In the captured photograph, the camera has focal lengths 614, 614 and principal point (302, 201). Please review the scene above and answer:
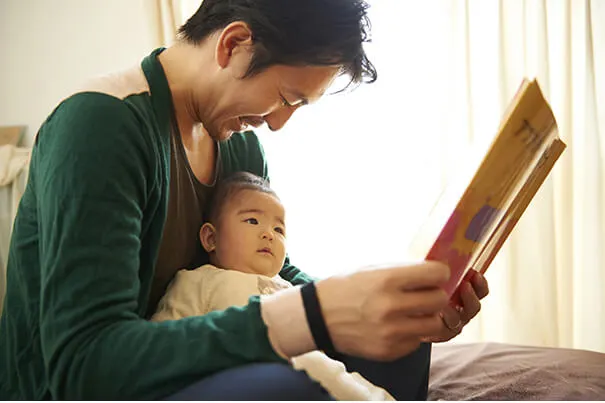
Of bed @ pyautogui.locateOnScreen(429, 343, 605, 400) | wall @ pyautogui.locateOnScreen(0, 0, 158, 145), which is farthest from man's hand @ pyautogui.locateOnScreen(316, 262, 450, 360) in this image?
wall @ pyautogui.locateOnScreen(0, 0, 158, 145)

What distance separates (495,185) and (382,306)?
20 centimetres

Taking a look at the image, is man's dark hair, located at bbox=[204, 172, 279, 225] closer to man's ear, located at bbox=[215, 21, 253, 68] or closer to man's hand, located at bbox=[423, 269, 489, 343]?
man's ear, located at bbox=[215, 21, 253, 68]

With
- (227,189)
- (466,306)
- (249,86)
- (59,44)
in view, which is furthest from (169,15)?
(466,306)

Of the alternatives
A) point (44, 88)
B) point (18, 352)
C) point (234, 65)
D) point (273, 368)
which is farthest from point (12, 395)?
point (44, 88)

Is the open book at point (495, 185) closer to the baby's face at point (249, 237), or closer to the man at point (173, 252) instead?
the man at point (173, 252)

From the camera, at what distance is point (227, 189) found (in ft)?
3.99

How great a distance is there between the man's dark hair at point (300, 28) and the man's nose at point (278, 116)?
4.6 inches

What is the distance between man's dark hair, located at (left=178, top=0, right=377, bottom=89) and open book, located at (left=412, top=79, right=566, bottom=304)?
0.31 metres

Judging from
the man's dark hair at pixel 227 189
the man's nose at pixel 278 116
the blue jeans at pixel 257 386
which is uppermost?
the man's nose at pixel 278 116

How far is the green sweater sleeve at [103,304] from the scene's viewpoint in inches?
27.9

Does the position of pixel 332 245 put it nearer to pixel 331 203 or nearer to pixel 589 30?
pixel 331 203

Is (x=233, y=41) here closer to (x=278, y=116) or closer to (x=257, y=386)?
(x=278, y=116)

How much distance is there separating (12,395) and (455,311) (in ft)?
2.34

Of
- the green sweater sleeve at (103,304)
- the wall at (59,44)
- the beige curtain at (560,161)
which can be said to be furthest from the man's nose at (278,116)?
the wall at (59,44)
